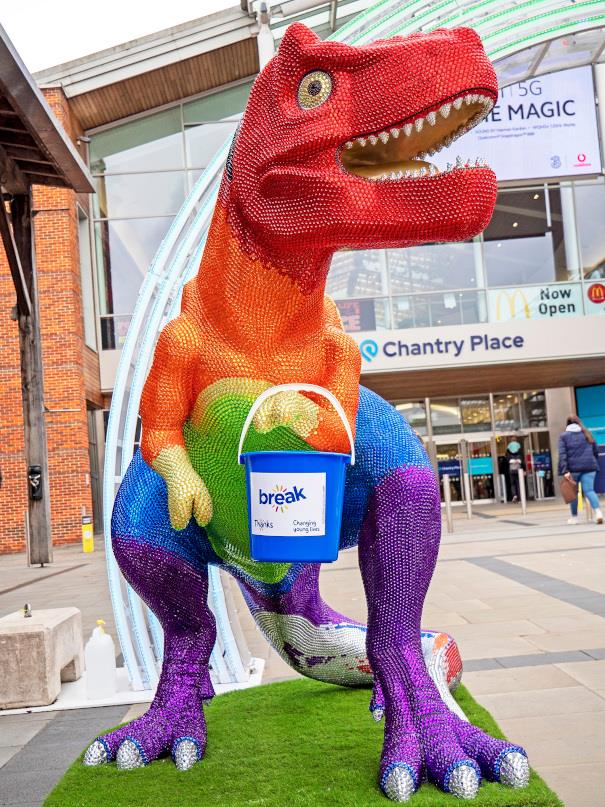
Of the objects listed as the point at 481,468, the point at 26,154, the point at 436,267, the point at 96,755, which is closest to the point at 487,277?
the point at 436,267

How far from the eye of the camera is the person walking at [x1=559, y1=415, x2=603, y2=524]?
1139 centimetres

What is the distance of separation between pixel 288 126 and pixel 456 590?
5.26 m

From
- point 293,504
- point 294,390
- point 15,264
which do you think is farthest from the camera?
point 15,264

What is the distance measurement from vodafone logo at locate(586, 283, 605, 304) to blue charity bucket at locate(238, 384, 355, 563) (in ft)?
48.7

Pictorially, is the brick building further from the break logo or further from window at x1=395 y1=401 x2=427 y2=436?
the break logo

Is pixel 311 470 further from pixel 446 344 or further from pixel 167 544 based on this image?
pixel 446 344

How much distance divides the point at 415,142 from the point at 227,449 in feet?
2.96

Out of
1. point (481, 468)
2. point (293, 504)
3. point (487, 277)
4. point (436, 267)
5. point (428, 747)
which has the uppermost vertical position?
point (436, 267)

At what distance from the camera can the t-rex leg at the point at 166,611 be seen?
250cm

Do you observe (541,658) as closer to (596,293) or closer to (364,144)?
(364,144)

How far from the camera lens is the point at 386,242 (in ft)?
7.04

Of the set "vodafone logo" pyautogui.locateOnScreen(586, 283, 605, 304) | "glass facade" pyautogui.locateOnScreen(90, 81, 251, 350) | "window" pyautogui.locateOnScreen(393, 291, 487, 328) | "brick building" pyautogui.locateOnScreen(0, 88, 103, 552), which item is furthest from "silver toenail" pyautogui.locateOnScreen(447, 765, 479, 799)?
"glass facade" pyautogui.locateOnScreen(90, 81, 251, 350)

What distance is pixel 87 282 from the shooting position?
1664cm

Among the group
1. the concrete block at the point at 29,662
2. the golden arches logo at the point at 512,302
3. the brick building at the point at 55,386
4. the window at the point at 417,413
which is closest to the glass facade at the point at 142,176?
the brick building at the point at 55,386
